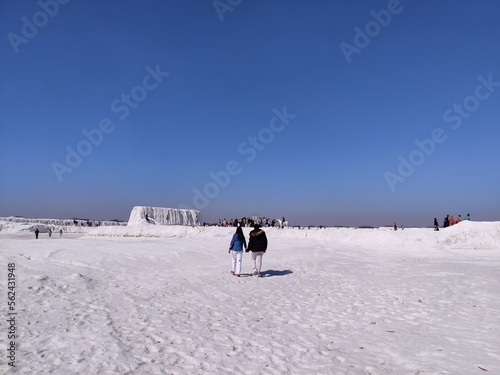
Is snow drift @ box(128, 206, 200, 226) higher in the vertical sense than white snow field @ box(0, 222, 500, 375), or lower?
higher

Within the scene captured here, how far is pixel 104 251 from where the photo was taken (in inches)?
736

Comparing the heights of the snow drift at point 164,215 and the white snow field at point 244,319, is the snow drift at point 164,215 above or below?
above

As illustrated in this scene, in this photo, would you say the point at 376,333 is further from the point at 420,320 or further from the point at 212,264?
the point at 212,264

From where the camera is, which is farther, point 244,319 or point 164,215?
point 164,215

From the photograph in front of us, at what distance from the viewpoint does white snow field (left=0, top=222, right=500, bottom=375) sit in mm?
5387

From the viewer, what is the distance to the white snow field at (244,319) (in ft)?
17.7

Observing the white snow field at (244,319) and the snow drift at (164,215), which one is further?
the snow drift at (164,215)

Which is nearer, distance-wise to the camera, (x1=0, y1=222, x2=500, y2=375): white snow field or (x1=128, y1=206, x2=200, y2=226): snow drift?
(x1=0, y1=222, x2=500, y2=375): white snow field

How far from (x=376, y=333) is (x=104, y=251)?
1622 centimetres

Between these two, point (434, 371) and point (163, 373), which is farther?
point (434, 371)

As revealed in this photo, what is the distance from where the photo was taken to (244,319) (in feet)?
26.1

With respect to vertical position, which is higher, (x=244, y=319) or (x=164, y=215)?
(x=164, y=215)

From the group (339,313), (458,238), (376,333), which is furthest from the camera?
(458,238)

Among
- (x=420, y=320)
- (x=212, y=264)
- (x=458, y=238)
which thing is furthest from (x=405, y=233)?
(x=420, y=320)
